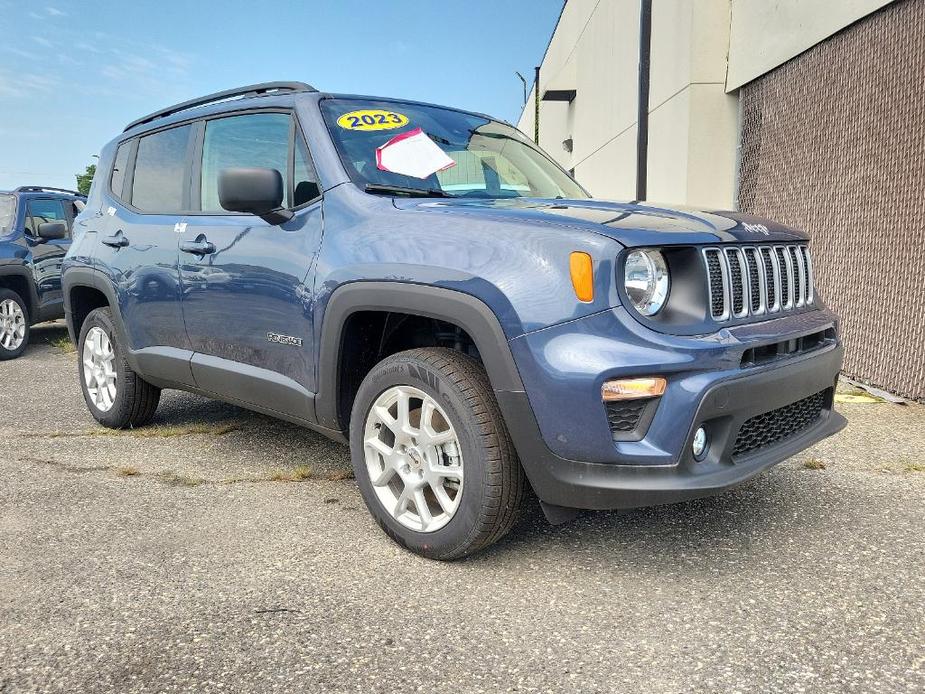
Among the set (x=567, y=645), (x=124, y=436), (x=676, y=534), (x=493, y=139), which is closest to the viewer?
(x=567, y=645)

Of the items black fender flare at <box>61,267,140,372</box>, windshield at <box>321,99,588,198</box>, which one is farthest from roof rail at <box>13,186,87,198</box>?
windshield at <box>321,99,588,198</box>

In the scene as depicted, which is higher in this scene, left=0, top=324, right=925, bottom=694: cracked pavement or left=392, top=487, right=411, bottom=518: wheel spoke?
left=392, top=487, right=411, bottom=518: wheel spoke

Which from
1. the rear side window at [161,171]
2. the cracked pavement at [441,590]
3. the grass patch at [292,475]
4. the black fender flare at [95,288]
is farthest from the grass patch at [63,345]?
the grass patch at [292,475]

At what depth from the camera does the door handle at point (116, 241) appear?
4.32m

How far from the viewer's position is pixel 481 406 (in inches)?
102

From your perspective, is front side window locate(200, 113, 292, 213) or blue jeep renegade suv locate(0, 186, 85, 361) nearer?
front side window locate(200, 113, 292, 213)

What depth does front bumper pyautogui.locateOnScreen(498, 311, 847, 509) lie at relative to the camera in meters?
2.32

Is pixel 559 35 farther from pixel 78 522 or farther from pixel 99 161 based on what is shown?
pixel 78 522

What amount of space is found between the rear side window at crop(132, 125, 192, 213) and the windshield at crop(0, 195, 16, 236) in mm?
4846

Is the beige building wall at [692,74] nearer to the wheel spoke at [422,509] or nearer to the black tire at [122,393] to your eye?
the wheel spoke at [422,509]

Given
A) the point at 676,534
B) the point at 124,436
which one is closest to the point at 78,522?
the point at 124,436

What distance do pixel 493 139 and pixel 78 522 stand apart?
2.63m

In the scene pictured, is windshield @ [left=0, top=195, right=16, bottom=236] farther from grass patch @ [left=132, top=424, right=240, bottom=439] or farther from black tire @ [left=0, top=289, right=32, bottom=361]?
grass patch @ [left=132, top=424, right=240, bottom=439]

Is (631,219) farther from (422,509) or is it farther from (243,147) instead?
(243,147)
